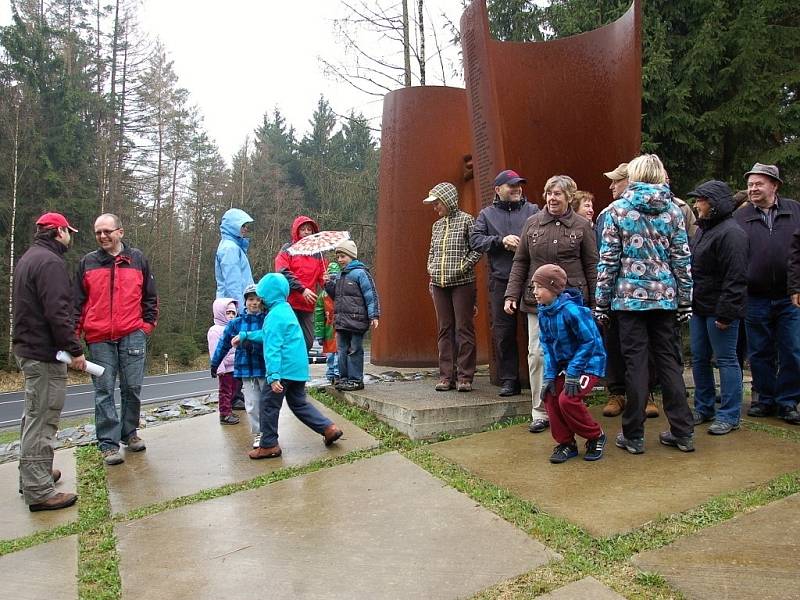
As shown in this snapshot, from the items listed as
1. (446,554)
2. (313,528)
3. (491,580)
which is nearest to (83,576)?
(313,528)

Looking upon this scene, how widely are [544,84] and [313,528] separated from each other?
4386mm

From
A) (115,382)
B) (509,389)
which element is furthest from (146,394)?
(509,389)

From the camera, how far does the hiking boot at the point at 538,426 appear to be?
4.51 m

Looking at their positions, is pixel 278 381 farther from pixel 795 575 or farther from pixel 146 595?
pixel 795 575

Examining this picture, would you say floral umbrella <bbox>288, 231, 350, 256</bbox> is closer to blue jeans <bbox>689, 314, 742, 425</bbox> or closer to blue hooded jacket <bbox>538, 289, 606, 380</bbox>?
blue hooded jacket <bbox>538, 289, 606, 380</bbox>

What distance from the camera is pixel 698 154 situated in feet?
36.2

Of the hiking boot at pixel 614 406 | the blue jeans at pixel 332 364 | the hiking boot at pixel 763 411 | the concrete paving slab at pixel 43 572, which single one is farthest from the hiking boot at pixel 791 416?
the concrete paving slab at pixel 43 572

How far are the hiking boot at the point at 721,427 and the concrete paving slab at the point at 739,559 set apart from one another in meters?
1.33

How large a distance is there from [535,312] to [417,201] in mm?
3771

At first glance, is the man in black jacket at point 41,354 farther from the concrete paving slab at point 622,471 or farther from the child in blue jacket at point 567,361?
the child in blue jacket at point 567,361

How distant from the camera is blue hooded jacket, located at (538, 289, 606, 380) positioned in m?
3.64

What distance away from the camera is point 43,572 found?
115 inches

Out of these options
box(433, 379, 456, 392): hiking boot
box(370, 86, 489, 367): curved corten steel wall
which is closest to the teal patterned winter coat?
box(433, 379, 456, 392): hiking boot

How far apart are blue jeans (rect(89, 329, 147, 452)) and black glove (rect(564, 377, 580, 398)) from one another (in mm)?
3055
